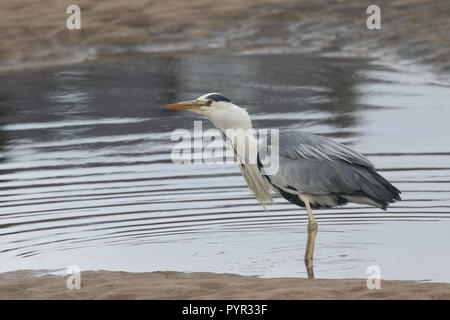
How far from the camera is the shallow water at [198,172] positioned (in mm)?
10633

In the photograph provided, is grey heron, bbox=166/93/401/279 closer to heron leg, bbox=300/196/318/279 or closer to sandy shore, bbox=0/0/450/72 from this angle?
heron leg, bbox=300/196/318/279

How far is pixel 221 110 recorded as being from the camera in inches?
430

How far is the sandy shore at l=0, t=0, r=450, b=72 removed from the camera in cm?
2322

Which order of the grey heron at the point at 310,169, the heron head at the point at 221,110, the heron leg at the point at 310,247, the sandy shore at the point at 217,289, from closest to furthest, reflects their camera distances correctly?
the sandy shore at the point at 217,289 → the heron leg at the point at 310,247 → the grey heron at the point at 310,169 → the heron head at the point at 221,110

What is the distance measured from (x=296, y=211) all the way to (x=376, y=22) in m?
11.8

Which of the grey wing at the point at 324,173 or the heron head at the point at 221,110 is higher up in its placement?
the heron head at the point at 221,110

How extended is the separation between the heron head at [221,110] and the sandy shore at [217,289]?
2.11 m

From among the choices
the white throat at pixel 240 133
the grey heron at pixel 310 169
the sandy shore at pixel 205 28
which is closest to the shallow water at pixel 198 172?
the grey heron at pixel 310 169

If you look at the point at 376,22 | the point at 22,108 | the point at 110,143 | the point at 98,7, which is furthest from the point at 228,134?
the point at 98,7

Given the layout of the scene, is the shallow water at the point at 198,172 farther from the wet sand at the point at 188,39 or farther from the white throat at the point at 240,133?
the white throat at the point at 240,133

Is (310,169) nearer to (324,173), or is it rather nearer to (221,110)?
(324,173)
